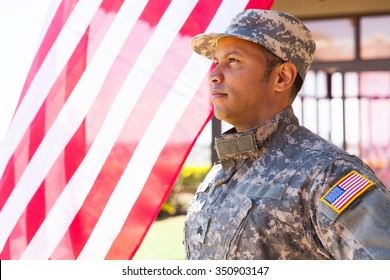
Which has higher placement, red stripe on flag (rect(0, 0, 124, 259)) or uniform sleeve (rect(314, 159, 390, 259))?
uniform sleeve (rect(314, 159, 390, 259))

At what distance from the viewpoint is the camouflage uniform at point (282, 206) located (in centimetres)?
154

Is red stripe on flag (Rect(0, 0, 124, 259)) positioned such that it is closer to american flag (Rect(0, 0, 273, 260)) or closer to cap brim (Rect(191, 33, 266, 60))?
american flag (Rect(0, 0, 273, 260))

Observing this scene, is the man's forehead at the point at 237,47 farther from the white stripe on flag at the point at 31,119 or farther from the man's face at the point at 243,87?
the white stripe on flag at the point at 31,119

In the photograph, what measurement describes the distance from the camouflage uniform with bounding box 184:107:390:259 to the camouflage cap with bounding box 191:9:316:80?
0.16 meters

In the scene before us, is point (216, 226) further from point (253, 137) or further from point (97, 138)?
point (97, 138)

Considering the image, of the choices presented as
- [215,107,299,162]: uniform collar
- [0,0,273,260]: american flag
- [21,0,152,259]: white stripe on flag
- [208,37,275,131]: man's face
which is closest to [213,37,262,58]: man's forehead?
[208,37,275,131]: man's face

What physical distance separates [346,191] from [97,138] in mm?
1308

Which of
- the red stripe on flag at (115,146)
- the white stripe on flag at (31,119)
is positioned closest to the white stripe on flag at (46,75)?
the white stripe on flag at (31,119)

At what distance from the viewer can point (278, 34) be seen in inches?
72.8

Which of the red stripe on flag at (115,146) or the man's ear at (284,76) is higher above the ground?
the man's ear at (284,76)

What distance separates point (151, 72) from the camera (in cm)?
263

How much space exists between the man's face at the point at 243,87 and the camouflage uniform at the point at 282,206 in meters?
0.06

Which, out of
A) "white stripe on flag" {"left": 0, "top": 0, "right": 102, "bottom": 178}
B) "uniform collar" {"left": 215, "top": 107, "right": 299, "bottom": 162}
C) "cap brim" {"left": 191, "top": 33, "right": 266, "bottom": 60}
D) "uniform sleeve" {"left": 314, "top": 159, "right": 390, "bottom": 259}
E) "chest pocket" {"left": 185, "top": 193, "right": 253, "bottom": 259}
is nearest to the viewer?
"uniform sleeve" {"left": 314, "top": 159, "right": 390, "bottom": 259}

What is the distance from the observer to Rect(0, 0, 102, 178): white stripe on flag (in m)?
2.54
